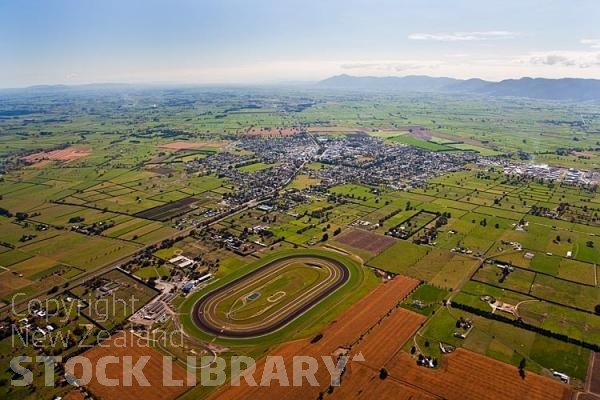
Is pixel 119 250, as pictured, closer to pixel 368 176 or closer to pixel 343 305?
pixel 343 305

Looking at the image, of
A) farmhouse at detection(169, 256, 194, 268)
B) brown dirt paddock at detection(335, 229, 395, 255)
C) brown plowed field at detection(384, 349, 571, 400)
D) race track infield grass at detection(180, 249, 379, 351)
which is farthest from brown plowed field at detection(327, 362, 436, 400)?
farmhouse at detection(169, 256, 194, 268)

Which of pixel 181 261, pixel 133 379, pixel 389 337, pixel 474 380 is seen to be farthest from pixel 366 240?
pixel 133 379

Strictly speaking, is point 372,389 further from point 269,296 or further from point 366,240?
point 366,240

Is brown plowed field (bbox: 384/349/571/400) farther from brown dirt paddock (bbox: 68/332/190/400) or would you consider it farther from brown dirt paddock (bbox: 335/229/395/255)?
brown dirt paddock (bbox: 335/229/395/255)

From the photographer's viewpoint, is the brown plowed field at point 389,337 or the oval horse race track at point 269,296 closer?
the brown plowed field at point 389,337

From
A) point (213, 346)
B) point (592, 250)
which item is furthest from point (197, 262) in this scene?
point (592, 250)

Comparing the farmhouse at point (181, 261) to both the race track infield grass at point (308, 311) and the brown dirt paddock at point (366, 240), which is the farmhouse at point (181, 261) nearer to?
the race track infield grass at point (308, 311)

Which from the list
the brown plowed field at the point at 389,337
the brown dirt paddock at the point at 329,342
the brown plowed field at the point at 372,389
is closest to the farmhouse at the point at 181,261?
the brown dirt paddock at the point at 329,342
